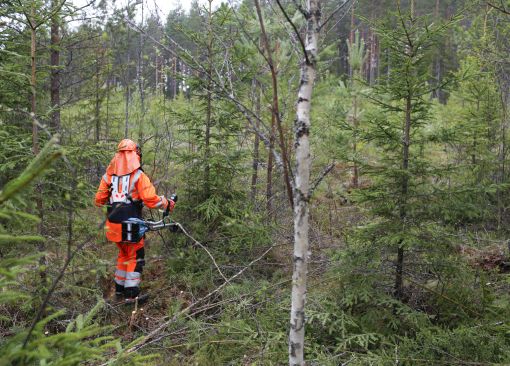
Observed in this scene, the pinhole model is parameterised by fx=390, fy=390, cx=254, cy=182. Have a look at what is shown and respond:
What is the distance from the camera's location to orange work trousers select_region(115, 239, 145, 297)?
18.7ft

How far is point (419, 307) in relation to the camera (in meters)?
5.11

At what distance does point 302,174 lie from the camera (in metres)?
2.19

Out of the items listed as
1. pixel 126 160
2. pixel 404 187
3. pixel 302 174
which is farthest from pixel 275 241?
pixel 302 174

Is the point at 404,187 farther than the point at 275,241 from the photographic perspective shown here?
No

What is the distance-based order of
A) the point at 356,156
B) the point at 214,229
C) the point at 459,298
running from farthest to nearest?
the point at 214,229
the point at 356,156
the point at 459,298

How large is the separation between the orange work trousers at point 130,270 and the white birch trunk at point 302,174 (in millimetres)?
3825

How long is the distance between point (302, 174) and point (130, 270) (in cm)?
432

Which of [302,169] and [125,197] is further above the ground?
[302,169]

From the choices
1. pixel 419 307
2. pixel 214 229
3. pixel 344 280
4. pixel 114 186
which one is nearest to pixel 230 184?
pixel 214 229

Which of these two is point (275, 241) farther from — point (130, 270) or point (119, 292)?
point (119, 292)

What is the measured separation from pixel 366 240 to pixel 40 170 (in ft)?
13.9

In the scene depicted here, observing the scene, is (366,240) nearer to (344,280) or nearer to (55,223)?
(344,280)

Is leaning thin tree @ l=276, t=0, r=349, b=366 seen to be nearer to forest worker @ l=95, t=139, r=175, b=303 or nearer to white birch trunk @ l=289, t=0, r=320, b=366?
white birch trunk @ l=289, t=0, r=320, b=366

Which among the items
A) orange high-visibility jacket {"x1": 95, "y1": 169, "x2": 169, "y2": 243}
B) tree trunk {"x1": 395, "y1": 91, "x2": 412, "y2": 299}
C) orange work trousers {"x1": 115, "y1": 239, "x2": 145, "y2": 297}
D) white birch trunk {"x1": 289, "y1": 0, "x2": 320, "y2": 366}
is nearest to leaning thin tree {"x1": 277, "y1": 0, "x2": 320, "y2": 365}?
white birch trunk {"x1": 289, "y1": 0, "x2": 320, "y2": 366}
